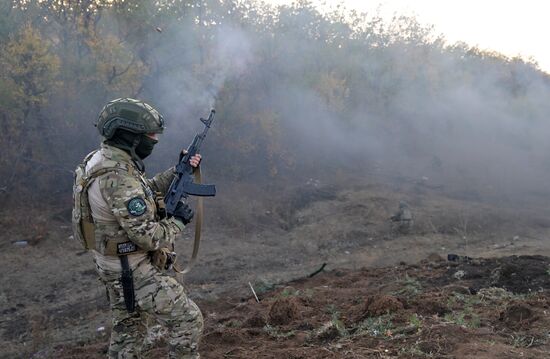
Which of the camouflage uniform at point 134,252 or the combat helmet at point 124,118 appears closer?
the camouflage uniform at point 134,252

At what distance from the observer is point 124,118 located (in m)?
3.11

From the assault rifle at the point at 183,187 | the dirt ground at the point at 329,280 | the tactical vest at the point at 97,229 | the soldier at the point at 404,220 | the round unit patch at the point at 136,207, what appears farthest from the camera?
the soldier at the point at 404,220

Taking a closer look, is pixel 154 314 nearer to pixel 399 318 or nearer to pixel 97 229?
pixel 97 229

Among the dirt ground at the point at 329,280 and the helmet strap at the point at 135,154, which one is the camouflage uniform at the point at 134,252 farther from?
the dirt ground at the point at 329,280

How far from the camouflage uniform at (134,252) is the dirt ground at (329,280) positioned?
1.19 metres

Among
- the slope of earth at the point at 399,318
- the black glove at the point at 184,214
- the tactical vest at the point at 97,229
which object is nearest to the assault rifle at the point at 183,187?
the black glove at the point at 184,214

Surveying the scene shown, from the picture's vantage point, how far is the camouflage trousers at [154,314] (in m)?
3.13

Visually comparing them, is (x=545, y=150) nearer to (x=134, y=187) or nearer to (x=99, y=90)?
(x=99, y=90)

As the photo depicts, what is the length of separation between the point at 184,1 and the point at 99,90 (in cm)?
337

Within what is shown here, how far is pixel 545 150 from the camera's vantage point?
2073 cm

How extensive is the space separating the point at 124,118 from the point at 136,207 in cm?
57

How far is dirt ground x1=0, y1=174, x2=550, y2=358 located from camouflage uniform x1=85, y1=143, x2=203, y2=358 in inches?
47.0

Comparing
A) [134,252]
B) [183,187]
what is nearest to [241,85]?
[183,187]

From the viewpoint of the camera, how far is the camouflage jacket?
2943 millimetres
